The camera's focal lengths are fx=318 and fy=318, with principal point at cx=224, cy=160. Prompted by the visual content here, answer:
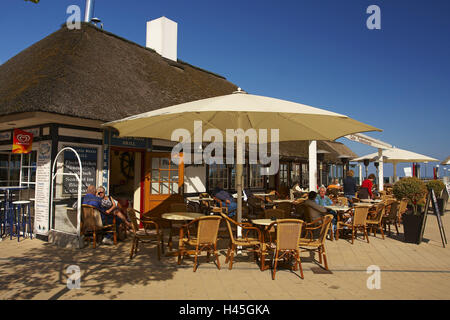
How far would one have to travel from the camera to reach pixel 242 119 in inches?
213

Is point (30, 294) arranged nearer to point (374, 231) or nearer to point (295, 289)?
point (295, 289)

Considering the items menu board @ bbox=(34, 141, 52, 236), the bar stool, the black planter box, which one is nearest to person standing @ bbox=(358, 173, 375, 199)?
the black planter box

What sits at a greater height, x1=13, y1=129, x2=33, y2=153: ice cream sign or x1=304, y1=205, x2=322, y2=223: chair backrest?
x1=13, y1=129, x2=33, y2=153: ice cream sign

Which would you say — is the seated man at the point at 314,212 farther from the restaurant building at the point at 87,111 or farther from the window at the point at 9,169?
the window at the point at 9,169

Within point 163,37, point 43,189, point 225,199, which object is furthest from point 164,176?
point 163,37

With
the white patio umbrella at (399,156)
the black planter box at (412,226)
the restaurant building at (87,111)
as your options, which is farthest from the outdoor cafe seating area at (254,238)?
the white patio umbrella at (399,156)

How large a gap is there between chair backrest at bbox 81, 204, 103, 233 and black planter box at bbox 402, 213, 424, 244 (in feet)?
20.7

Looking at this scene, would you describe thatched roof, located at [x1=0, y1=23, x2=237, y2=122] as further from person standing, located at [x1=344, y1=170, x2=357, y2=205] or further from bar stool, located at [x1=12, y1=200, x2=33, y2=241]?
person standing, located at [x1=344, y1=170, x2=357, y2=205]

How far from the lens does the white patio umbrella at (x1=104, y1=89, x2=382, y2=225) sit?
168 inches

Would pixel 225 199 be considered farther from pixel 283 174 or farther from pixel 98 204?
pixel 283 174

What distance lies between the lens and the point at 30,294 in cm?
367

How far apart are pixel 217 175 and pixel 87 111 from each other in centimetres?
502
